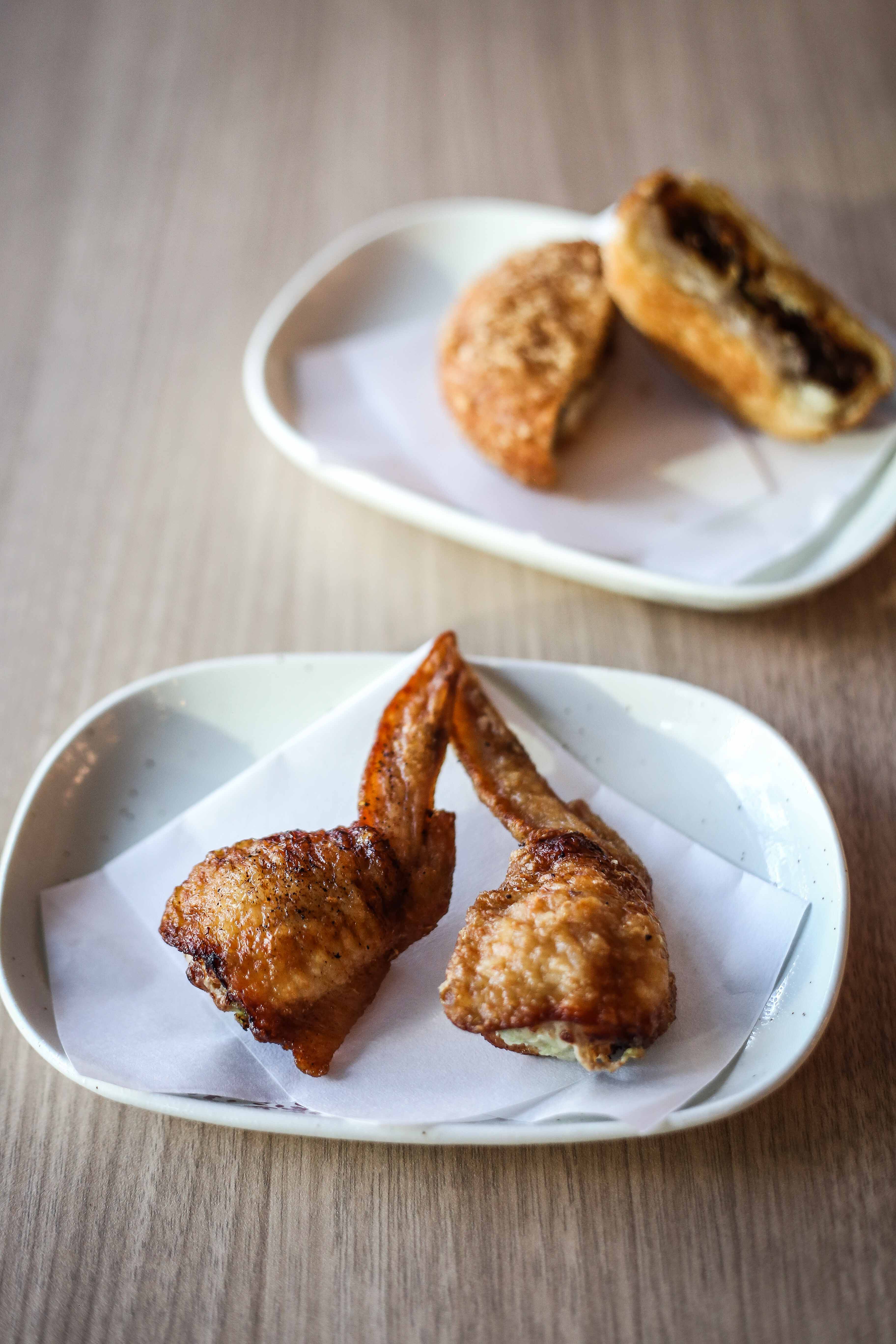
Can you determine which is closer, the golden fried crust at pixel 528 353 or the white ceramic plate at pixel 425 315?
the white ceramic plate at pixel 425 315

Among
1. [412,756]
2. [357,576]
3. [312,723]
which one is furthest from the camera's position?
[357,576]

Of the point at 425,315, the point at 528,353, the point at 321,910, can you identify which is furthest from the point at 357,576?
the point at 321,910

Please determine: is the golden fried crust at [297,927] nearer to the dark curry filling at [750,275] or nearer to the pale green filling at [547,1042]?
the pale green filling at [547,1042]

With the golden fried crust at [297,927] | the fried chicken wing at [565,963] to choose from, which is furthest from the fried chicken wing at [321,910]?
the fried chicken wing at [565,963]

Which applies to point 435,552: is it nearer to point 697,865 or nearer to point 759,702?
point 759,702

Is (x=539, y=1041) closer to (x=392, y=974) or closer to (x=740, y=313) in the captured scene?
(x=392, y=974)

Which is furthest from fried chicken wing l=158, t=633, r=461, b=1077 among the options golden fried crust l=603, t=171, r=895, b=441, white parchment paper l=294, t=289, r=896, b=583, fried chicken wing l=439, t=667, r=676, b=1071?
golden fried crust l=603, t=171, r=895, b=441
